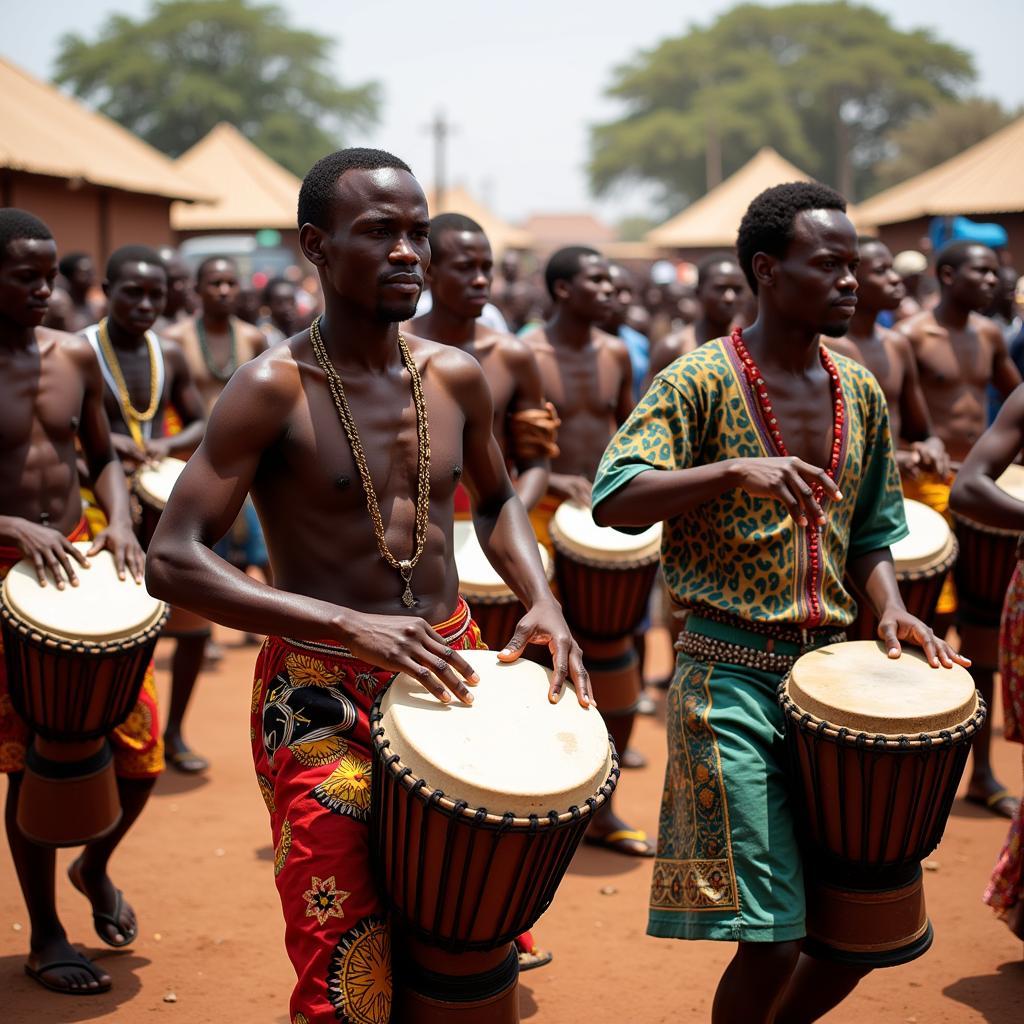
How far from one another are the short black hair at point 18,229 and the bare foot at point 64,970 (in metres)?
2.32

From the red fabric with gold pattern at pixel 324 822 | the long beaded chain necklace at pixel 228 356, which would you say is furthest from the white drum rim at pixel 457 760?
the long beaded chain necklace at pixel 228 356

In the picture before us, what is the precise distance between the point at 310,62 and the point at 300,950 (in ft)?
242

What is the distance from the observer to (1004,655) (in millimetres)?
4734

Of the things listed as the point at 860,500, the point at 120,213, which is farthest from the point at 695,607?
the point at 120,213

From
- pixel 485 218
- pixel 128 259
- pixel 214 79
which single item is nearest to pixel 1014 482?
pixel 128 259

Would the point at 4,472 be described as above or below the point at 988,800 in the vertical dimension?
above

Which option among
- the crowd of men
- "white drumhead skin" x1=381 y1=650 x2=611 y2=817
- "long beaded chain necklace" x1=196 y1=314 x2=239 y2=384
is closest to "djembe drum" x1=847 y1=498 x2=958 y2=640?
the crowd of men

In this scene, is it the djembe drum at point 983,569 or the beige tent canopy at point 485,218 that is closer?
the djembe drum at point 983,569

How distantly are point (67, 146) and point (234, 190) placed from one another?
1432cm

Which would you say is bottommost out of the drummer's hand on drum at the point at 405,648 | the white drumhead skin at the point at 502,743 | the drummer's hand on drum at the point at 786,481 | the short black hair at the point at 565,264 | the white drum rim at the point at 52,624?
the white drum rim at the point at 52,624

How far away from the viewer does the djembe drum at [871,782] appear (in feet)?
10.7

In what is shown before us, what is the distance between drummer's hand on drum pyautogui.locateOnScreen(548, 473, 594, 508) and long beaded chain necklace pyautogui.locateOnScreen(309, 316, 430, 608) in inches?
116

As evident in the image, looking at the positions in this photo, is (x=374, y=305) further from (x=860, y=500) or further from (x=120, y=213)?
(x=120, y=213)

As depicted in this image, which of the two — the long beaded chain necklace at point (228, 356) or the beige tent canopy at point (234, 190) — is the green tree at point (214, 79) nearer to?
the beige tent canopy at point (234, 190)
